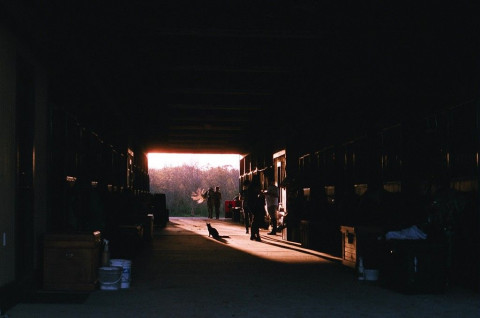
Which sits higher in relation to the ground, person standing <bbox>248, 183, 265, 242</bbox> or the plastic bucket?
person standing <bbox>248, 183, 265, 242</bbox>

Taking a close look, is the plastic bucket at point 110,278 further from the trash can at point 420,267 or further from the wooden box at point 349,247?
the wooden box at point 349,247

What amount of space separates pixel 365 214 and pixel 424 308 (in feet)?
13.9

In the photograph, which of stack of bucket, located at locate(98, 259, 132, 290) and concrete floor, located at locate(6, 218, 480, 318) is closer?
concrete floor, located at locate(6, 218, 480, 318)

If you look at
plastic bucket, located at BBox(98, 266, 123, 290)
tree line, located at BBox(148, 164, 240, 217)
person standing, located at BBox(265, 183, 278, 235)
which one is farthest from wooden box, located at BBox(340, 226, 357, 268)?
tree line, located at BBox(148, 164, 240, 217)

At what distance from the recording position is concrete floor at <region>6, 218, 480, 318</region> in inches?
289

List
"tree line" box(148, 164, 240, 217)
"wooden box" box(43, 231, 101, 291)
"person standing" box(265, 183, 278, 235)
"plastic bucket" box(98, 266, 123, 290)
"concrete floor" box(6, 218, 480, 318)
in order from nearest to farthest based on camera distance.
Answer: "concrete floor" box(6, 218, 480, 318), "wooden box" box(43, 231, 101, 291), "plastic bucket" box(98, 266, 123, 290), "person standing" box(265, 183, 278, 235), "tree line" box(148, 164, 240, 217)

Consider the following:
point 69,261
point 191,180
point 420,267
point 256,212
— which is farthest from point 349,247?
point 191,180

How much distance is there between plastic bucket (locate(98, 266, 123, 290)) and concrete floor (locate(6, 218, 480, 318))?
126 millimetres

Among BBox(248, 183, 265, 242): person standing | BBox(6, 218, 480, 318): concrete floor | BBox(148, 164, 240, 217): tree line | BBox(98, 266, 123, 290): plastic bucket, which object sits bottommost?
BBox(6, 218, 480, 318): concrete floor

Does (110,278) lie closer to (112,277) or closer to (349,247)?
(112,277)

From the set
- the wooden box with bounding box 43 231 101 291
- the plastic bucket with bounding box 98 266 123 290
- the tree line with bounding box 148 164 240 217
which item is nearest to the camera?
the wooden box with bounding box 43 231 101 291

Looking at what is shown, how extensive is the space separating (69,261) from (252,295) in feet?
7.06

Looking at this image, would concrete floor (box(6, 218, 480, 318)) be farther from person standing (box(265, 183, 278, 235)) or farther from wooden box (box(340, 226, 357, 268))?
person standing (box(265, 183, 278, 235))

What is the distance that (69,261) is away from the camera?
8789 millimetres
